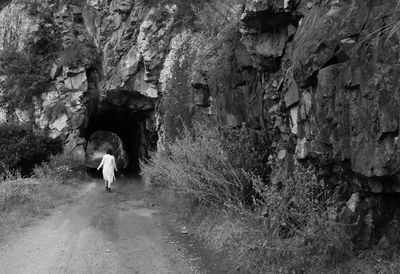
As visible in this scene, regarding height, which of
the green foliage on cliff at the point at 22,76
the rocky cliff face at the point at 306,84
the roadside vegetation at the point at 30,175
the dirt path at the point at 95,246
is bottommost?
the dirt path at the point at 95,246

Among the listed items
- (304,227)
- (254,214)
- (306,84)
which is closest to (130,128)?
(254,214)

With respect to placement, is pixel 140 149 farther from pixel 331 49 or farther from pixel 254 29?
pixel 331 49

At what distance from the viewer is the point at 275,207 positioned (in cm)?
548

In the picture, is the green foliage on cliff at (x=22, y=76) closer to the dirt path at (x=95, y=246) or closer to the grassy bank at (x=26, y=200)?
the grassy bank at (x=26, y=200)

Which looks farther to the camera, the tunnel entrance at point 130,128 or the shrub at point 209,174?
the tunnel entrance at point 130,128

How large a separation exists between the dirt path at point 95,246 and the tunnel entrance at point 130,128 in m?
11.6

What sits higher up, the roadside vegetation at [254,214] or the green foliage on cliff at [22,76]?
the green foliage on cliff at [22,76]

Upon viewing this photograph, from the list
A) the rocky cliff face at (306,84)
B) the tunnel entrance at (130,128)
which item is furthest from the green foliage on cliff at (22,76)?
the rocky cliff face at (306,84)

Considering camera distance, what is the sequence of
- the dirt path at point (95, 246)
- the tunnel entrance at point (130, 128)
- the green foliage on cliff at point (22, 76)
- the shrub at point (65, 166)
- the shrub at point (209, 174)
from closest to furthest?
the dirt path at point (95, 246)
the shrub at point (209, 174)
the shrub at point (65, 166)
the green foliage on cliff at point (22, 76)
the tunnel entrance at point (130, 128)

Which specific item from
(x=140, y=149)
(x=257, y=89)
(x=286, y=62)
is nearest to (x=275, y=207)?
(x=286, y=62)

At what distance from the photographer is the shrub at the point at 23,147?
17.5 meters

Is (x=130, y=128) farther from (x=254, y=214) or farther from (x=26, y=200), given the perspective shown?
(x=254, y=214)

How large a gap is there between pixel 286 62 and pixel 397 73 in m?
3.13

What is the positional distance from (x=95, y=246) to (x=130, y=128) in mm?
21958
